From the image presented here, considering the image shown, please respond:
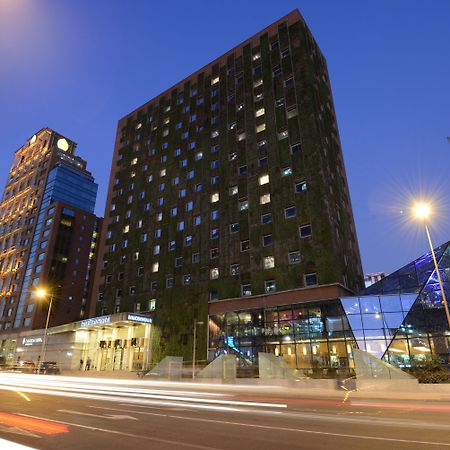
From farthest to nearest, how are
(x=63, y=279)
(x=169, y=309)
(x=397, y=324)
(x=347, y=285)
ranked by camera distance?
(x=63, y=279) → (x=169, y=309) → (x=347, y=285) → (x=397, y=324)

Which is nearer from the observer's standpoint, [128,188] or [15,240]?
[128,188]

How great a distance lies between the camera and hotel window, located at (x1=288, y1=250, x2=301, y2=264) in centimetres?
4225

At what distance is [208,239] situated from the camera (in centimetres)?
5159

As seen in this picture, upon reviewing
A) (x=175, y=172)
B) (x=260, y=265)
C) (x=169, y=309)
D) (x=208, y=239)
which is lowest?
(x=169, y=309)

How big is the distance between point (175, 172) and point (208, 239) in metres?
16.4

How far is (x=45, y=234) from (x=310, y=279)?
86017 mm

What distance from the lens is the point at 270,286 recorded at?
142 ft

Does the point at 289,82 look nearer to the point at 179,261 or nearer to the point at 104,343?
the point at 179,261

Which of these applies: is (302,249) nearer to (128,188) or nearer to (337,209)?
(337,209)

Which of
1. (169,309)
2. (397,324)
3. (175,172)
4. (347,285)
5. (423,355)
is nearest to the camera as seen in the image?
(423,355)

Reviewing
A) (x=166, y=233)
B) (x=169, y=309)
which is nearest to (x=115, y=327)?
(x=169, y=309)

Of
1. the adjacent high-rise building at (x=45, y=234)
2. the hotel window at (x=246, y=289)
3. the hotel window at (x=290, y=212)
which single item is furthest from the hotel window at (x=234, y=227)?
the adjacent high-rise building at (x=45, y=234)

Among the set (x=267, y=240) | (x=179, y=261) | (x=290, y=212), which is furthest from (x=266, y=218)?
(x=179, y=261)

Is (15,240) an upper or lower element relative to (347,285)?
upper
